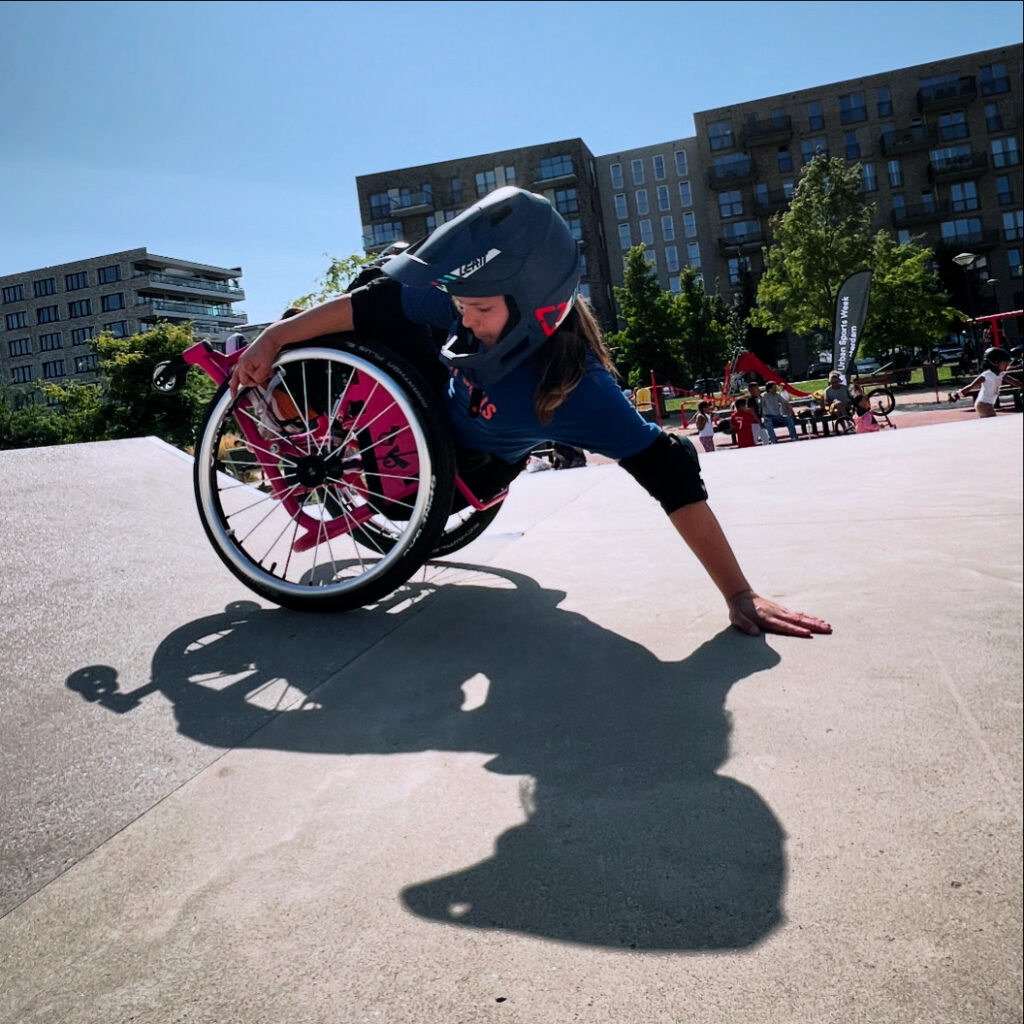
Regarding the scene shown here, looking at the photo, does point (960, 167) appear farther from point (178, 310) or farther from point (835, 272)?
point (178, 310)

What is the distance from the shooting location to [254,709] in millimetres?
1241

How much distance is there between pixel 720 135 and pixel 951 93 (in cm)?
1782

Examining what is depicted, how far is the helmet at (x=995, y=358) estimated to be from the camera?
91 cm

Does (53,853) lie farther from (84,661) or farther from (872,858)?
(872,858)

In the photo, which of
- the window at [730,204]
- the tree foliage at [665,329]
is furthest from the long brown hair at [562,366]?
the window at [730,204]

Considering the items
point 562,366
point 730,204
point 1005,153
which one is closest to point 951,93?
point 1005,153

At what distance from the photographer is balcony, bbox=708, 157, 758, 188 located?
3128 centimetres

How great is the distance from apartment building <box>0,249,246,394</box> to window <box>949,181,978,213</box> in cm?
5303

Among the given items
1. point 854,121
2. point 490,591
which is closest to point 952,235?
point 854,121

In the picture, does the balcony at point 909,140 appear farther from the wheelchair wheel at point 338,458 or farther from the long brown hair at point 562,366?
the long brown hair at point 562,366

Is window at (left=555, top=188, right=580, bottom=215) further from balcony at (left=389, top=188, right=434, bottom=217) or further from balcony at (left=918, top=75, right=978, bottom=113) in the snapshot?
balcony at (left=918, top=75, right=978, bottom=113)

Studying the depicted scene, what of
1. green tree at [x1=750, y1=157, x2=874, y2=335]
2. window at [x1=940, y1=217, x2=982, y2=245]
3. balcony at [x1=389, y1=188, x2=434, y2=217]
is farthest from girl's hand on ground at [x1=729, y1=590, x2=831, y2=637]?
window at [x1=940, y1=217, x2=982, y2=245]

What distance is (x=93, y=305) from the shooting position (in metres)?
1.37

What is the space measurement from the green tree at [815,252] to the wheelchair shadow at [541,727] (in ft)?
82.7
